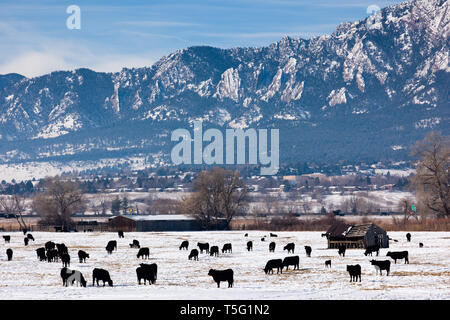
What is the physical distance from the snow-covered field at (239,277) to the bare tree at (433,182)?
149 ft

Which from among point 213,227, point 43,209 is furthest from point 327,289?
point 43,209

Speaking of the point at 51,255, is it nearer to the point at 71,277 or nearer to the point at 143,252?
the point at 143,252

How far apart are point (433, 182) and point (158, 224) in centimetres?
4600

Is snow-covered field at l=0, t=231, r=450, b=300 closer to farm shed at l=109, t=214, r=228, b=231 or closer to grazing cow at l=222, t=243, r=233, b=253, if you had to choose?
grazing cow at l=222, t=243, r=233, b=253

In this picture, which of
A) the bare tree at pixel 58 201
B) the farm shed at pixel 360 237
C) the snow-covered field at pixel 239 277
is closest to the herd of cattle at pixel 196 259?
the snow-covered field at pixel 239 277

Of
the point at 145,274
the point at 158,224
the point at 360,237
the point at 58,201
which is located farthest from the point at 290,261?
the point at 58,201

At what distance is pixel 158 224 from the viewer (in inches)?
5768

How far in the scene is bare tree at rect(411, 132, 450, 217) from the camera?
424ft

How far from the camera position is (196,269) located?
6056cm

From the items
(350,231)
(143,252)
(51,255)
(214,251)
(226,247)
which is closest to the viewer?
(51,255)

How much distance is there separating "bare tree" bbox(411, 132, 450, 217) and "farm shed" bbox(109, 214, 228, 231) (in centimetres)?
3489

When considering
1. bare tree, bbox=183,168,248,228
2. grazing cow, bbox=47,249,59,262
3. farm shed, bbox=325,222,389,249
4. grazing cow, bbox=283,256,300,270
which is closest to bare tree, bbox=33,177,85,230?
bare tree, bbox=183,168,248,228
